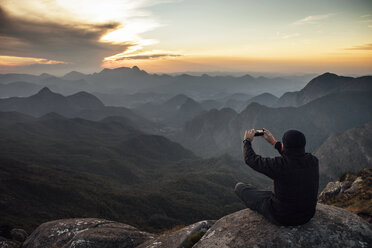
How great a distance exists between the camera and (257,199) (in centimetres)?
869

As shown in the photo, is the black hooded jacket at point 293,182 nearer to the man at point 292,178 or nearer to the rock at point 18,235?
the man at point 292,178

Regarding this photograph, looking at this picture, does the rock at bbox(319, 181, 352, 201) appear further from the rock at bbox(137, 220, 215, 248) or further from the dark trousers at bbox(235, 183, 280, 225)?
the rock at bbox(137, 220, 215, 248)

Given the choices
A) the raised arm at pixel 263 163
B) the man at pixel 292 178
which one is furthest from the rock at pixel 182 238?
the raised arm at pixel 263 163

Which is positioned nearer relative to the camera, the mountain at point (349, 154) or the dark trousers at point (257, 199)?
the dark trousers at point (257, 199)

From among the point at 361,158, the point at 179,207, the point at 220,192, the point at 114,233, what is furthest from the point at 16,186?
the point at 361,158

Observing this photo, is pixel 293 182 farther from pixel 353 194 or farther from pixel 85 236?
pixel 353 194

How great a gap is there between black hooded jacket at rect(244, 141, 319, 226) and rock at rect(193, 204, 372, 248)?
0.45 meters

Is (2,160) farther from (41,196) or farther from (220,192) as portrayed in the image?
(220,192)

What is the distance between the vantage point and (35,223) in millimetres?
51844

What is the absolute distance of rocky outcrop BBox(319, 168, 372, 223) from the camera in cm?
1350

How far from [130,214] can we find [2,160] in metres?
65.8

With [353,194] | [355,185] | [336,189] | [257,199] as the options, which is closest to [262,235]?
[257,199]

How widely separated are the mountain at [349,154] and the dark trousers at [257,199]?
19555 centimetres

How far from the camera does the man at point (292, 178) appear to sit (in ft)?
22.7
